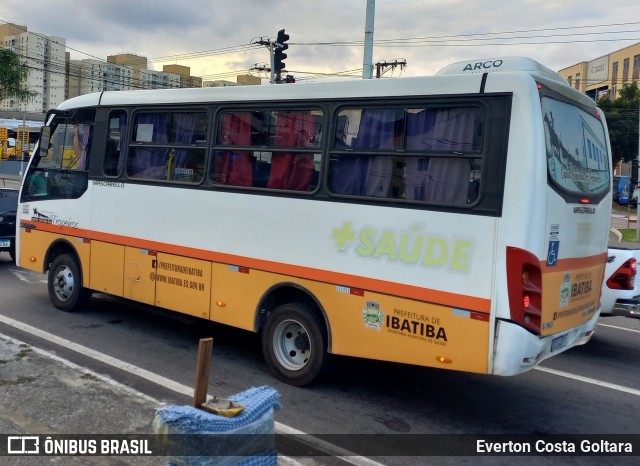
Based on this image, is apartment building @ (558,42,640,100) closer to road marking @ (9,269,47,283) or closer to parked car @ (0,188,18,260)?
parked car @ (0,188,18,260)

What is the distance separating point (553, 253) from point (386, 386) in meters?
2.34

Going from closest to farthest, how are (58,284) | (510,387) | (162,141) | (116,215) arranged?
(510,387)
(162,141)
(116,215)
(58,284)

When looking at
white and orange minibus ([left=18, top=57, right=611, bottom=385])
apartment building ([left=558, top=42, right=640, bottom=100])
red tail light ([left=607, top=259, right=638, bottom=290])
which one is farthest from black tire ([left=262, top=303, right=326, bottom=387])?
apartment building ([left=558, top=42, right=640, bottom=100])

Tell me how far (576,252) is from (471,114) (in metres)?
1.57

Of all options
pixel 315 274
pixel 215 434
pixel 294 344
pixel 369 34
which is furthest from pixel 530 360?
pixel 369 34

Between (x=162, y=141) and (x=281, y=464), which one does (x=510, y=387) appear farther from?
(x=162, y=141)

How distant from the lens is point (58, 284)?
8.85 m

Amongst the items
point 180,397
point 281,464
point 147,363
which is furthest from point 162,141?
point 281,464

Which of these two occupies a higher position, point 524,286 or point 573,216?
point 573,216

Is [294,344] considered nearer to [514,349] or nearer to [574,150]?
[514,349]

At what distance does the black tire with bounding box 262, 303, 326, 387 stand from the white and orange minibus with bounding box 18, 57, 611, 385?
0.02 metres

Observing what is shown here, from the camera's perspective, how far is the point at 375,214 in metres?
5.54

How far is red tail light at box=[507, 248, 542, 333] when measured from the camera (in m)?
4.70

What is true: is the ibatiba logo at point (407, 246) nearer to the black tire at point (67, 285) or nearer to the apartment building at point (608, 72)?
the black tire at point (67, 285)
